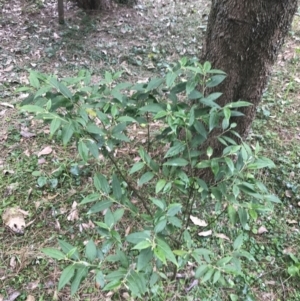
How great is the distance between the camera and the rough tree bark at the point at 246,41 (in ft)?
5.95

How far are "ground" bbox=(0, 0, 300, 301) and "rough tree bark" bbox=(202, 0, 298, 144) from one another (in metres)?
0.91

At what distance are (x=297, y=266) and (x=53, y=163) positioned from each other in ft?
6.26

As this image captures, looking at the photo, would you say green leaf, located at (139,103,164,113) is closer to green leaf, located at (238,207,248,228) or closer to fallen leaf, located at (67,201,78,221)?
green leaf, located at (238,207,248,228)

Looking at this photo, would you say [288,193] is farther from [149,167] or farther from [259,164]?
[149,167]

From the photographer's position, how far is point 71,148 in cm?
285

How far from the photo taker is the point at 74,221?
2338 mm

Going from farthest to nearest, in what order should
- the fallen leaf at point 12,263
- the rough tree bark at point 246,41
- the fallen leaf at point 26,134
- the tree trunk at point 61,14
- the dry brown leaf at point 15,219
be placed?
1. the tree trunk at point 61,14
2. the fallen leaf at point 26,134
3. the dry brown leaf at point 15,219
4. the fallen leaf at point 12,263
5. the rough tree bark at point 246,41

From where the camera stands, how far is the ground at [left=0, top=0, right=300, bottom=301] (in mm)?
2129

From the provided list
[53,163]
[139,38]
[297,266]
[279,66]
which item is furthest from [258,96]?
[139,38]

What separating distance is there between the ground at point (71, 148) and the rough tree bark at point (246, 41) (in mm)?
914

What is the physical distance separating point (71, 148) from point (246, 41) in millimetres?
1643

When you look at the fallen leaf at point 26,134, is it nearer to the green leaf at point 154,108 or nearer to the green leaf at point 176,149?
the green leaf at point 154,108

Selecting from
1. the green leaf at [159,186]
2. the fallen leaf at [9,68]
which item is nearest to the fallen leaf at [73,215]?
the green leaf at [159,186]

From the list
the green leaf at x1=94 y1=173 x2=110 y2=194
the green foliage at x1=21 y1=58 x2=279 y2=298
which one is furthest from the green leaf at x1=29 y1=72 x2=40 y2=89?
the green leaf at x1=94 y1=173 x2=110 y2=194
